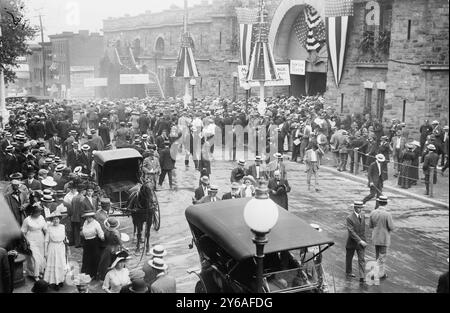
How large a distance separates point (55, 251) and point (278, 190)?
5523mm

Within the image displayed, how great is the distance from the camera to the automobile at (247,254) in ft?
24.8

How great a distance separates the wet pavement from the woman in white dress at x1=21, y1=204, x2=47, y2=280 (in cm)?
34

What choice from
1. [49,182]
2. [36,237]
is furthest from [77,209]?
[49,182]

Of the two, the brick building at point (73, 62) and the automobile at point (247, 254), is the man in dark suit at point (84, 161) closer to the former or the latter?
the automobile at point (247, 254)

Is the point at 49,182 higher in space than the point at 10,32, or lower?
lower

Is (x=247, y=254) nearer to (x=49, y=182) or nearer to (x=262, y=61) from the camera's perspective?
(x=49, y=182)

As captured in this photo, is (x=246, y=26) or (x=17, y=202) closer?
(x=17, y=202)

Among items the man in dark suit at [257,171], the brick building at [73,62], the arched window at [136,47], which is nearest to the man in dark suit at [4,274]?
the man in dark suit at [257,171]

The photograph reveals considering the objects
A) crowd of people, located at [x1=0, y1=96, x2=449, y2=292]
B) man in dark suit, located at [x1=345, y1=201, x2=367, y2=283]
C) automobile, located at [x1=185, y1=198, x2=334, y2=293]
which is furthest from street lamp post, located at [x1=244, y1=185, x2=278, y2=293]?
man in dark suit, located at [x1=345, y1=201, x2=367, y2=283]

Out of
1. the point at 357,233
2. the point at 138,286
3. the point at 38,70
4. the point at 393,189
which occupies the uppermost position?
the point at 38,70

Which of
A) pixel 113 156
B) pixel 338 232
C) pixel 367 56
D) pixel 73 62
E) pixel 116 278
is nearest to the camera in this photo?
pixel 116 278

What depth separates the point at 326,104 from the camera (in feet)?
93.3

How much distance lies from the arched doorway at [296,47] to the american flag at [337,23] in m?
5.43

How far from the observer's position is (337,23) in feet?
82.0
